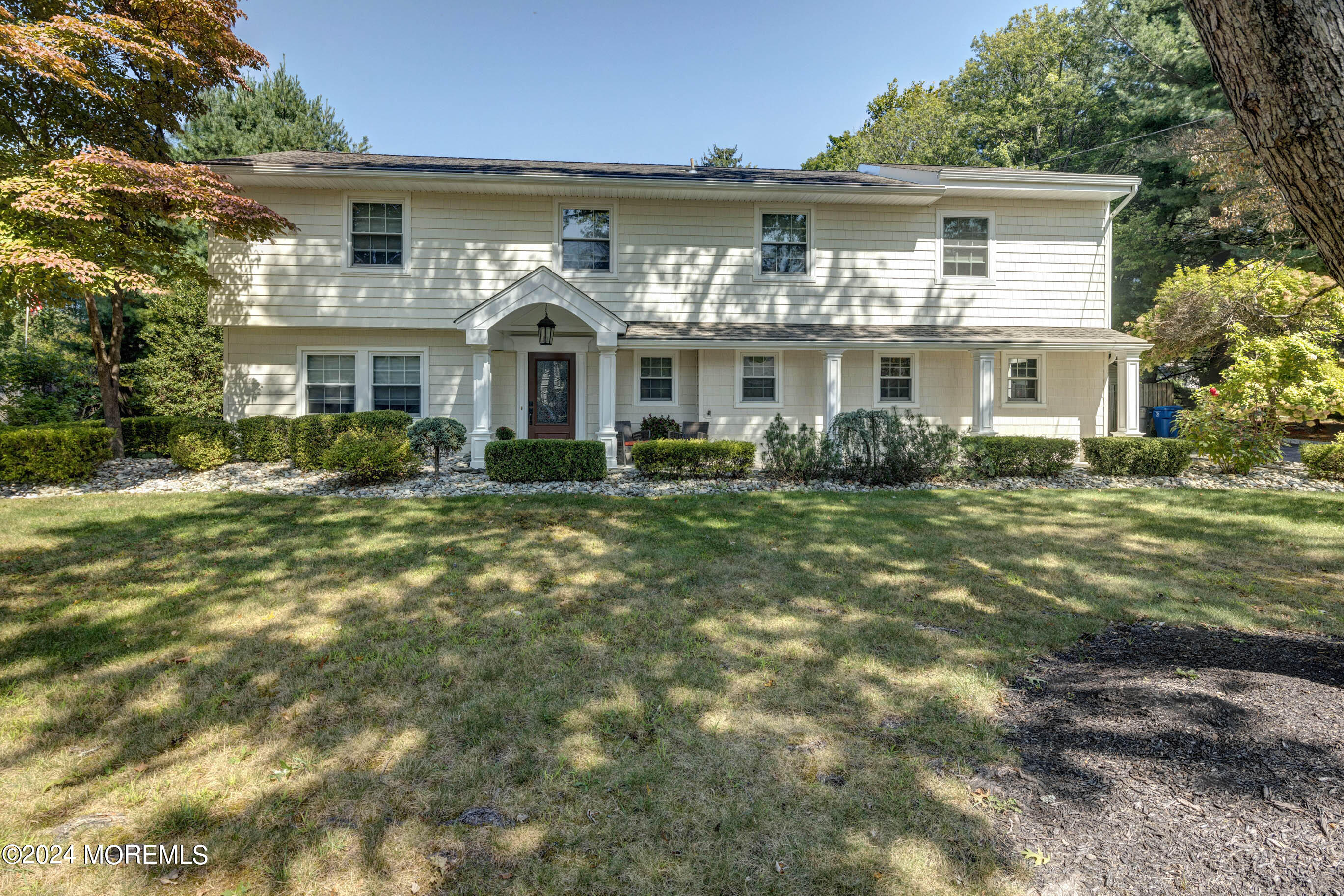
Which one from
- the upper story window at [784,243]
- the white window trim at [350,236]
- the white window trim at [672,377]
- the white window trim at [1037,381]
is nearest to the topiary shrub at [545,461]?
the white window trim at [672,377]

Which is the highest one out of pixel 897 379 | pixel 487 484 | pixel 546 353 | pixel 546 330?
pixel 546 330

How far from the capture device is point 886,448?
970 centimetres

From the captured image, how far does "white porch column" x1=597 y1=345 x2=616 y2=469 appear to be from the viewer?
1090cm

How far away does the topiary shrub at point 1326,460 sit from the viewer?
32.1 feet

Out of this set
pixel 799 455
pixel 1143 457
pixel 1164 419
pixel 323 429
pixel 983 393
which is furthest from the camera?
pixel 1164 419

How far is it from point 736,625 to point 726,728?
1320 mm

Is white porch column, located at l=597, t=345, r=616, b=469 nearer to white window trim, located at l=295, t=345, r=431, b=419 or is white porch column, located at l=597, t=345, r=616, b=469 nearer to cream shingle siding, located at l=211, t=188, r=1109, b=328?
cream shingle siding, located at l=211, t=188, r=1109, b=328

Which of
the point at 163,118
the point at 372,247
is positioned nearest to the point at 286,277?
the point at 372,247

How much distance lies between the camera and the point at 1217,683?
9.78ft

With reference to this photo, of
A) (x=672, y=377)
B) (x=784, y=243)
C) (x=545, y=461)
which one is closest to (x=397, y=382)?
(x=545, y=461)

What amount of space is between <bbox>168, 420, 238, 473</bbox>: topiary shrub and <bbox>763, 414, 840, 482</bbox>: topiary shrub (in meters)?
9.62

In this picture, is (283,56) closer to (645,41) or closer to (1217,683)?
(645,41)

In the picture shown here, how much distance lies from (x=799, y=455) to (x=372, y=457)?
21.7 ft

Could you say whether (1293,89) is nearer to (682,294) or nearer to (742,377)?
(742,377)
